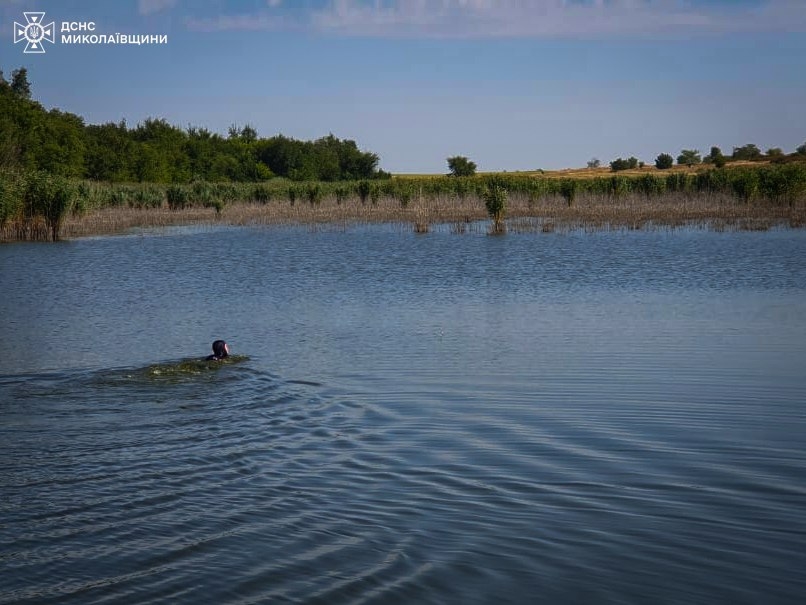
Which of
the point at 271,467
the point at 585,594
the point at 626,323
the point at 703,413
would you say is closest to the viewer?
the point at 585,594

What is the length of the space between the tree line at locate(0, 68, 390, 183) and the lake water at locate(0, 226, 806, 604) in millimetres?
43387

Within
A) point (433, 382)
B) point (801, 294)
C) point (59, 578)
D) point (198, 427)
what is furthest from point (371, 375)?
point (801, 294)

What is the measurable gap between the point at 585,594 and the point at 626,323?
10.5 meters

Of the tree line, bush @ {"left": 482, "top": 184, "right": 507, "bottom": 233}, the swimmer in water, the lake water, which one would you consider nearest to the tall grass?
bush @ {"left": 482, "top": 184, "right": 507, "bottom": 233}

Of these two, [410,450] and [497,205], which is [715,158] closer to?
[497,205]

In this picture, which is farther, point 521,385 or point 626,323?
point 626,323

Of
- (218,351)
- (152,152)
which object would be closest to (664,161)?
(152,152)

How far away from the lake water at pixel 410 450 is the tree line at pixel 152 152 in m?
43.4

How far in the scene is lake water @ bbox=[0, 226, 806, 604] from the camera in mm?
5586

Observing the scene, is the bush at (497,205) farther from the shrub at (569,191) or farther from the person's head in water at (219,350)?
the person's head in water at (219,350)

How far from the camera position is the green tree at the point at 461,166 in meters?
101

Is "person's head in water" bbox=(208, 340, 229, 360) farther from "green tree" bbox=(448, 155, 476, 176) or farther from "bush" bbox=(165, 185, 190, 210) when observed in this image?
"green tree" bbox=(448, 155, 476, 176)

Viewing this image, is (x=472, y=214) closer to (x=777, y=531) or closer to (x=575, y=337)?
(x=575, y=337)

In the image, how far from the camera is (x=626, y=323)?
1536 cm
